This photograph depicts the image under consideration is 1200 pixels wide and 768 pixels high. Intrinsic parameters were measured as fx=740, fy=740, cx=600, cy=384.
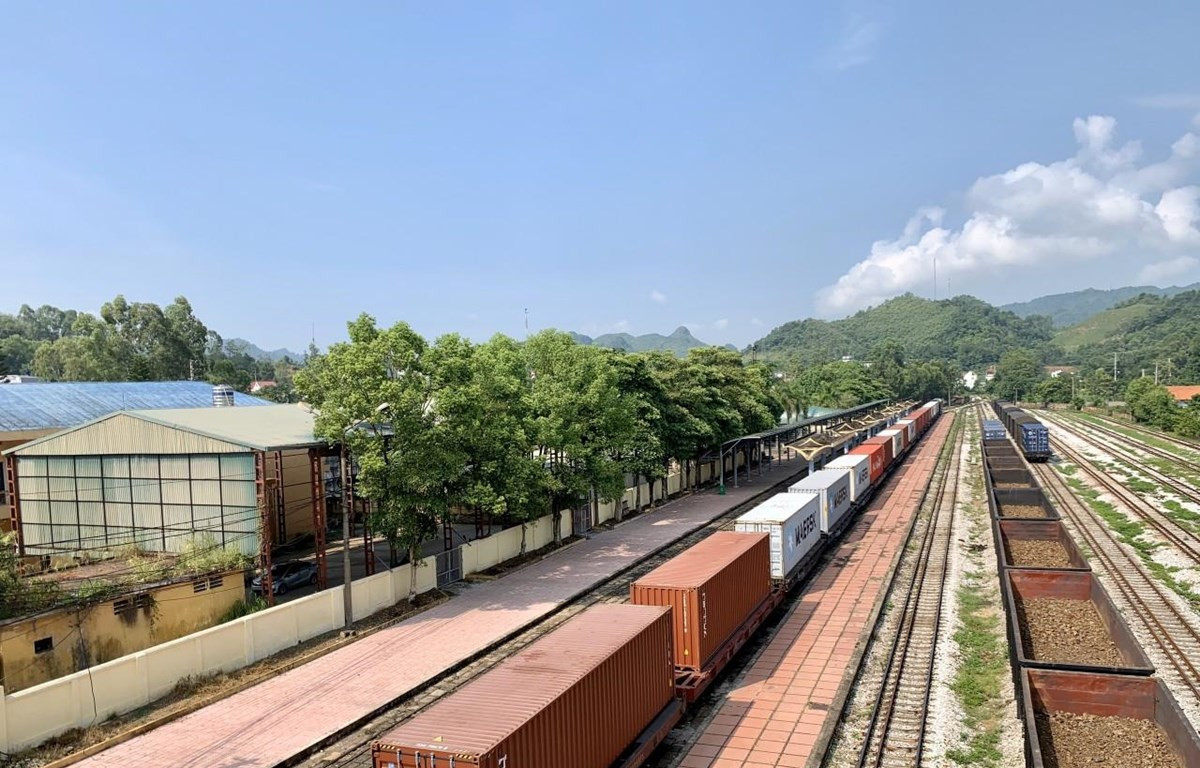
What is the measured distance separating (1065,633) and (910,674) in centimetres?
607

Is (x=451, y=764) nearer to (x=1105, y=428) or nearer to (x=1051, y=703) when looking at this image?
(x=1051, y=703)

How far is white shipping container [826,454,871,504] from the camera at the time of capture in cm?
4206

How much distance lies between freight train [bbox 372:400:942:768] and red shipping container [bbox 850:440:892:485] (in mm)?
25049

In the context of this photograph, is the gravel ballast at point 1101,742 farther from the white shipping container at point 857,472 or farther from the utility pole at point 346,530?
the white shipping container at point 857,472

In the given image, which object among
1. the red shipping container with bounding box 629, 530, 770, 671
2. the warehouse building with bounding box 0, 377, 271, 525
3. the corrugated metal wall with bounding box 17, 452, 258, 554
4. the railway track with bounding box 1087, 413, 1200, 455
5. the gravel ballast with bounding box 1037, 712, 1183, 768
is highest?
the warehouse building with bounding box 0, 377, 271, 525

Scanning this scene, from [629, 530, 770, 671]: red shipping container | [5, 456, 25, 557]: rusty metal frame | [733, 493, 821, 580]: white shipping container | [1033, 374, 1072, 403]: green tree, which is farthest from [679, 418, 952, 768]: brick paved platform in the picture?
[1033, 374, 1072, 403]: green tree

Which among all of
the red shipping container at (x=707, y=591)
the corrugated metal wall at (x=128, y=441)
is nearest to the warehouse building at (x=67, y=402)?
the corrugated metal wall at (x=128, y=441)

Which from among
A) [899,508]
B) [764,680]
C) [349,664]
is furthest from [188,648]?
[899,508]

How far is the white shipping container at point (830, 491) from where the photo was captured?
34.1m

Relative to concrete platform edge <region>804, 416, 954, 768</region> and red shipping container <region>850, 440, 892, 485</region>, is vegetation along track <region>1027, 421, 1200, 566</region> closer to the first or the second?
concrete platform edge <region>804, 416, 954, 768</region>

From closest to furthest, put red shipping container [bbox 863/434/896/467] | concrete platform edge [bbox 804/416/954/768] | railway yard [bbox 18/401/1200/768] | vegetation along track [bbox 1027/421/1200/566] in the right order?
1. railway yard [bbox 18/401/1200/768]
2. concrete platform edge [bbox 804/416/954/768]
3. vegetation along track [bbox 1027/421/1200/566]
4. red shipping container [bbox 863/434/896/467]

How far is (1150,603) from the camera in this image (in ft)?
86.4

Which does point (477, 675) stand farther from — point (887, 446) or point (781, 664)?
point (887, 446)

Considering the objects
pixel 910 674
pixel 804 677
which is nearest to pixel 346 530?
pixel 804 677
